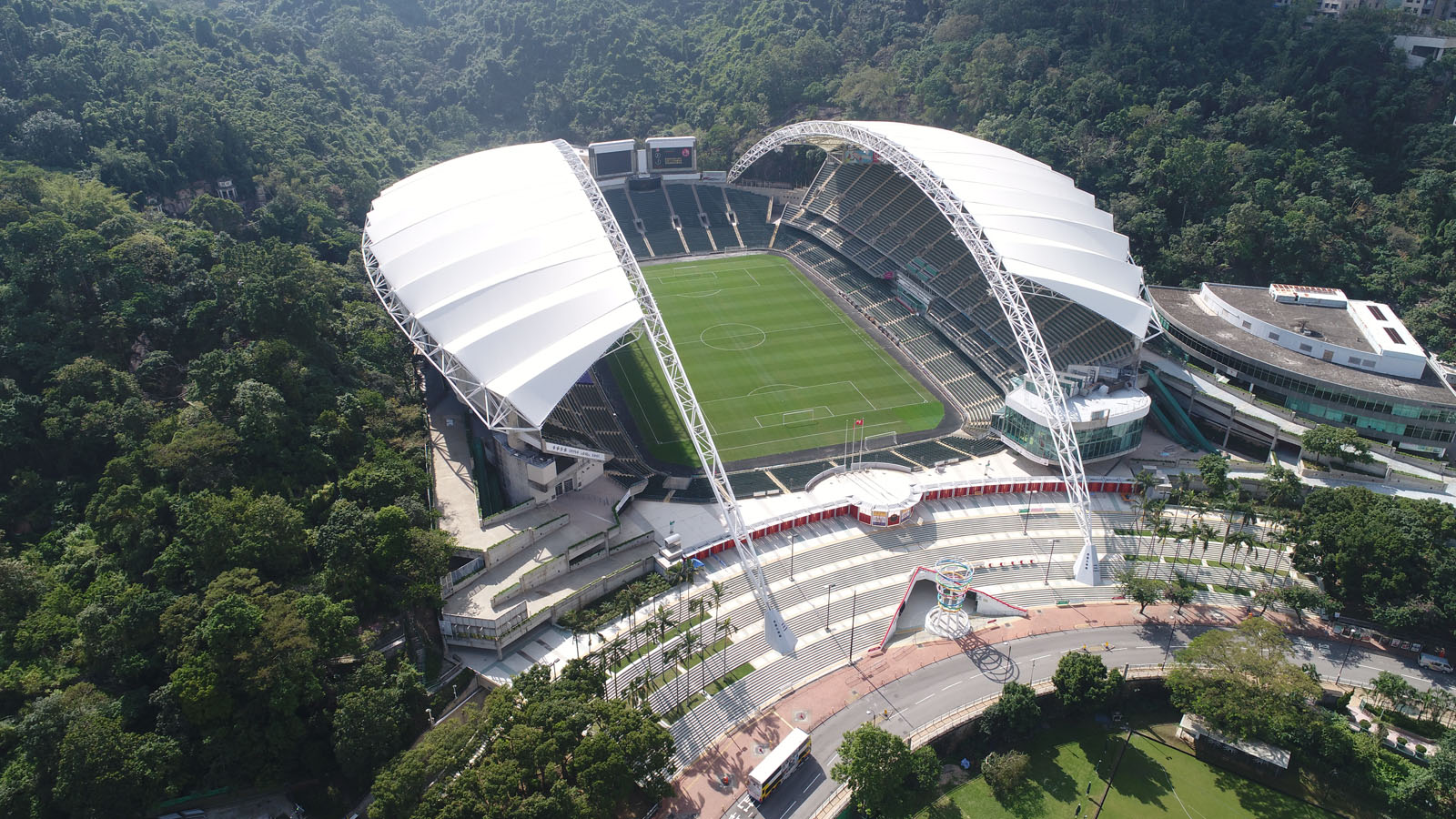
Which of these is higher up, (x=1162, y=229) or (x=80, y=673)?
(x=80, y=673)

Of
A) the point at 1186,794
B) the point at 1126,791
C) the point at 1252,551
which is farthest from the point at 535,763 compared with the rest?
the point at 1252,551

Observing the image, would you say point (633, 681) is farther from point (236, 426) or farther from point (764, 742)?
point (236, 426)

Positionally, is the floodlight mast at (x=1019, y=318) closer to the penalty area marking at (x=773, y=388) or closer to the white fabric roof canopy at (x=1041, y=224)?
the white fabric roof canopy at (x=1041, y=224)

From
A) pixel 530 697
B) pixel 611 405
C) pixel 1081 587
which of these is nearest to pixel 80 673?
pixel 530 697

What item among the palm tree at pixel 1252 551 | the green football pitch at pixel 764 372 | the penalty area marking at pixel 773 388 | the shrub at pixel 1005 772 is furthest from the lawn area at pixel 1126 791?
the penalty area marking at pixel 773 388

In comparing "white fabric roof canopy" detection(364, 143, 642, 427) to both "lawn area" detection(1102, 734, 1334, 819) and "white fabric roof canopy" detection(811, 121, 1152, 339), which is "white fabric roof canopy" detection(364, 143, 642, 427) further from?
"lawn area" detection(1102, 734, 1334, 819)

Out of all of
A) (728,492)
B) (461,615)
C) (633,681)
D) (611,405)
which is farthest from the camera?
(611,405)

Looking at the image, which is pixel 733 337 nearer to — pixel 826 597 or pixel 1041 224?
pixel 1041 224
